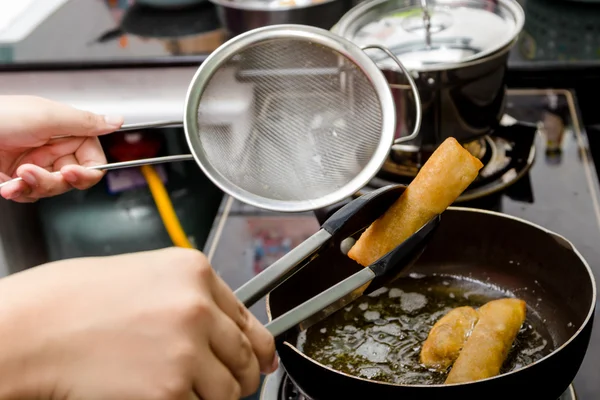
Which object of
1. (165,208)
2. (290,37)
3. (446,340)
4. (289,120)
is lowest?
(165,208)

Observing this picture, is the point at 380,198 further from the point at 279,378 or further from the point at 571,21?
the point at 571,21

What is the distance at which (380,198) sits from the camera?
2.69 feet

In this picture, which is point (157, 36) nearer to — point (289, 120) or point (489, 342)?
point (289, 120)

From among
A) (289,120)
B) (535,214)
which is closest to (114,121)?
(289,120)

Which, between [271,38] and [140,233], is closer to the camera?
[271,38]

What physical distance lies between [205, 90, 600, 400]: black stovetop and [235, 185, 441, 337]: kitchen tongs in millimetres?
260

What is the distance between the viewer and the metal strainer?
98 centimetres

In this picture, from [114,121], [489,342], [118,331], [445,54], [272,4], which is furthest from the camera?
[272,4]

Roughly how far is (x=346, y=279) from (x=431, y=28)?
2.19 ft

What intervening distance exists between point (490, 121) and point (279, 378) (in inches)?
23.9

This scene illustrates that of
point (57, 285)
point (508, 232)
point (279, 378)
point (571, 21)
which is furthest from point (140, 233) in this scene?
point (571, 21)

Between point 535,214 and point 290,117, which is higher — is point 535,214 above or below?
below

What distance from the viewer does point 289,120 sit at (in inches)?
43.5

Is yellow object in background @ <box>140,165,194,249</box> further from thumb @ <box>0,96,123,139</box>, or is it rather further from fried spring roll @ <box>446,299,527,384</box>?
fried spring roll @ <box>446,299,527,384</box>
